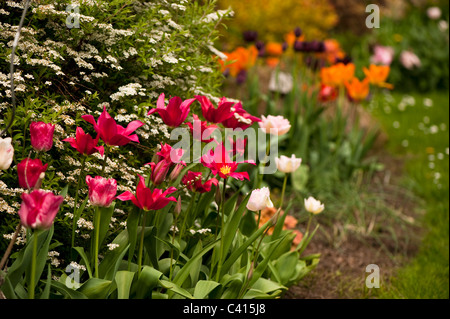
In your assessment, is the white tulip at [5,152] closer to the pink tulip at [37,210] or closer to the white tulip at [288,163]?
the pink tulip at [37,210]

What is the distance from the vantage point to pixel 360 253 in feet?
9.80

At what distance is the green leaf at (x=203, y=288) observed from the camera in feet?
5.47

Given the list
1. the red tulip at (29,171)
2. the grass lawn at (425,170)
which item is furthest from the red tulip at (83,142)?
the grass lawn at (425,170)

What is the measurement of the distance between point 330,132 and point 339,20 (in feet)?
14.8

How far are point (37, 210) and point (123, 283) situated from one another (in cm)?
44

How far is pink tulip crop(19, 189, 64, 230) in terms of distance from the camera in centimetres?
126

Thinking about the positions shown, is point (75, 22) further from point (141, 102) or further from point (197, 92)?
point (197, 92)

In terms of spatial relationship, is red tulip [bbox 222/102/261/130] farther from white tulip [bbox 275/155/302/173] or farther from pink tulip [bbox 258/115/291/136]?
white tulip [bbox 275/155/302/173]

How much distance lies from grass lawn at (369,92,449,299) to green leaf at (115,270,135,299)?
1371 mm

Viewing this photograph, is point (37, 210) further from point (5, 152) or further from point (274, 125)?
point (274, 125)

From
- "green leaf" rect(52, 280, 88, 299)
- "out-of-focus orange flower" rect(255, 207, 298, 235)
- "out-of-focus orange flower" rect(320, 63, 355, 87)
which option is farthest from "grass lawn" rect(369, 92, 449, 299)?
"green leaf" rect(52, 280, 88, 299)

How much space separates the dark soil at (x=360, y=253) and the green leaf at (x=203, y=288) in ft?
2.65

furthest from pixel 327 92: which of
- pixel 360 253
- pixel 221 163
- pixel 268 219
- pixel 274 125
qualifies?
pixel 221 163

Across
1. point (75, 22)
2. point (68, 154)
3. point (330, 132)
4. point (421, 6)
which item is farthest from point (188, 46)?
point (421, 6)
